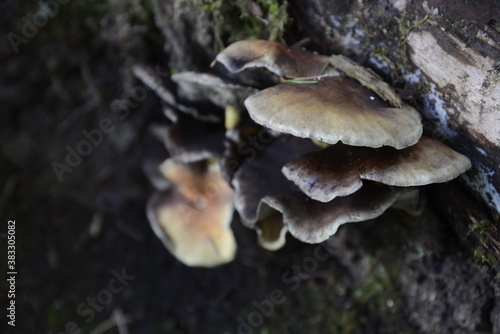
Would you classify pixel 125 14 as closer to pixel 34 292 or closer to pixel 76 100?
pixel 76 100

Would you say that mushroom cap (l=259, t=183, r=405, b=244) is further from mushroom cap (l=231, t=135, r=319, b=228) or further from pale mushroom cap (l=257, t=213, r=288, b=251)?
pale mushroom cap (l=257, t=213, r=288, b=251)

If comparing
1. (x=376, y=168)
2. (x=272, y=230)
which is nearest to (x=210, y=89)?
(x=272, y=230)

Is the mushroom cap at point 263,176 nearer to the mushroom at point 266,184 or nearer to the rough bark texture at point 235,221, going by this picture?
the mushroom at point 266,184

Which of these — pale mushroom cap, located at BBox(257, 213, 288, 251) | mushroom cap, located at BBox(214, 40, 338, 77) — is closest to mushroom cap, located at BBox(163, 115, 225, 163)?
pale mushroom cap, located at BBox(257, 213, 288, 251)

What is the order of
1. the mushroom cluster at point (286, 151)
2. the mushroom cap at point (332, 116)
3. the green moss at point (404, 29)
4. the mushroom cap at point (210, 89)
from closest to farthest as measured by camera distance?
1. the mushroom cap at point (332, 116)
2. the mushroom cluster at point (286, 151)
3. the green moss at point (404, 29)
4. the mushroom cap at point (210, 89)

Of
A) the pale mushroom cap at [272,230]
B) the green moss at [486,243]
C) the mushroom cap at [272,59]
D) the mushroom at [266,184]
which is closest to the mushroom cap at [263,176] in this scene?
the mushroom at [266,184]

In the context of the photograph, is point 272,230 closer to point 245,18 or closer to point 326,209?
point 326,209

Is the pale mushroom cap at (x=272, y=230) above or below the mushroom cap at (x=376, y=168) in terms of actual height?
below
